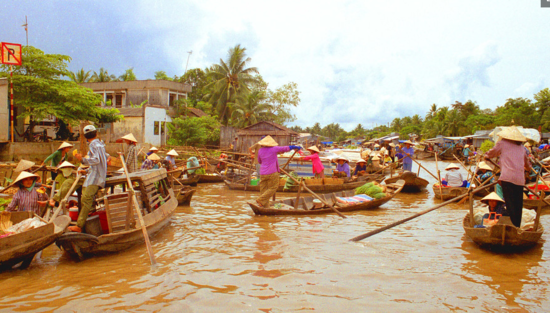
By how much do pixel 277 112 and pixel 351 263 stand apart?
24619mm

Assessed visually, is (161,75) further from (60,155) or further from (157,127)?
(60,155)

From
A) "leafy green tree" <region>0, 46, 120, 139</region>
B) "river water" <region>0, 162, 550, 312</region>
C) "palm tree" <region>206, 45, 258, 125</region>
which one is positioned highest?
"palm tree" <region>206, 45, 258, 125</region>

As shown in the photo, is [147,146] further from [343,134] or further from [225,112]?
[343,134]

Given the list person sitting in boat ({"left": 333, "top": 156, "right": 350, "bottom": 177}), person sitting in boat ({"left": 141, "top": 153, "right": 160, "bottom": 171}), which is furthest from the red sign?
person sitting in boat ({"left": 333, "top": 156, "right": 350, "bottom": 177})

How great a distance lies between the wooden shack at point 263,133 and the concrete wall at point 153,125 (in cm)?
672

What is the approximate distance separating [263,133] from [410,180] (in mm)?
9705

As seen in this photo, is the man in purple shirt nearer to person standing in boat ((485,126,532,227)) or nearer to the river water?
the river water

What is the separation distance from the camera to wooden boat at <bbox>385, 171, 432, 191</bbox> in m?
12.7

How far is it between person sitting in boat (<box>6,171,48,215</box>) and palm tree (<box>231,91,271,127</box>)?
21.6 m

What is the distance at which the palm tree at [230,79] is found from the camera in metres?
29.8

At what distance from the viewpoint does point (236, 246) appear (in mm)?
6469

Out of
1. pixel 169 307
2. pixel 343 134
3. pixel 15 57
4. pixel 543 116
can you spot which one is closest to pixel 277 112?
pixel 15 57

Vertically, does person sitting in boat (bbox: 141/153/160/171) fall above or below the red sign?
below

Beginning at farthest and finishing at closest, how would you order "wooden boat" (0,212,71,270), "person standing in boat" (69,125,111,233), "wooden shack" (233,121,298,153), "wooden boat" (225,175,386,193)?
"wooden shack" (233,121,298,153)
"wooden boat" (225,175,386,193)
"person standing in boat" (69,125,111,233)
"wooden boat" (0,212,71,270)
